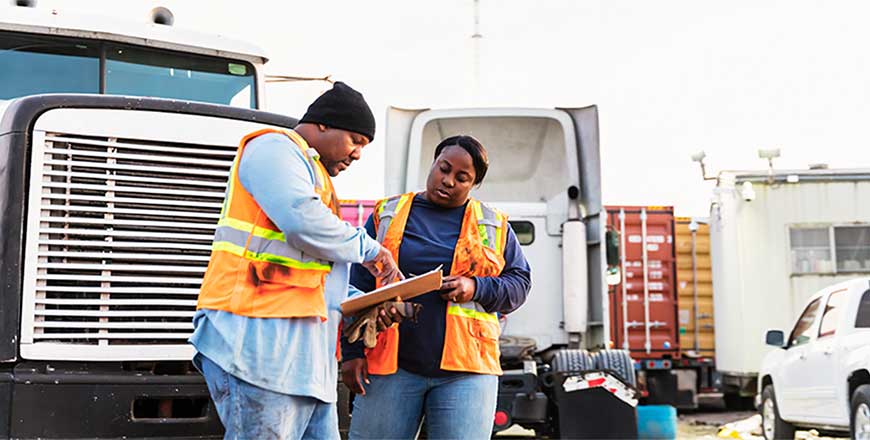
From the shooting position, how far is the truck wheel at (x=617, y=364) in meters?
9.55

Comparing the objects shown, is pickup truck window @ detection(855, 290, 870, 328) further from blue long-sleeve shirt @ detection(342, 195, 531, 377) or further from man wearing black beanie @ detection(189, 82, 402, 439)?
man wearing black beanie @ detection(189, 82, 402, 439)

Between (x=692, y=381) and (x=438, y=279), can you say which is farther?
(x=692, y=381)

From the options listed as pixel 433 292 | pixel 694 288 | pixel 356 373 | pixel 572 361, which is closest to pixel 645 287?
pixel 694 288

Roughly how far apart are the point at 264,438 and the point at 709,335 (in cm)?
1547

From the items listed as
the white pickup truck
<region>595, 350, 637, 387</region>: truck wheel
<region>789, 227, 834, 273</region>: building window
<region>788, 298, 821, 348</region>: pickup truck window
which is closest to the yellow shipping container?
<region>789, 227, 834, 273</region>: building window

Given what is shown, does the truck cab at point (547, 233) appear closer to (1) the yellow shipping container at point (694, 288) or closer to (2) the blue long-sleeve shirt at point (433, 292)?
(2) the blue long-sleeve shirt at point (433, 292)

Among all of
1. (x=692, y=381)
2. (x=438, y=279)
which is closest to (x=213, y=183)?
(x=438, y=279)

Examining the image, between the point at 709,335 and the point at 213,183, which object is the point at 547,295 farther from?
the point at 709,335

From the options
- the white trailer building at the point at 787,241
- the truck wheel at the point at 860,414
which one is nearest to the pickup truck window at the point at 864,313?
the truck wheel at the point at 860,414

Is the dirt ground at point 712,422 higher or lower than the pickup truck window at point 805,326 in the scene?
lower

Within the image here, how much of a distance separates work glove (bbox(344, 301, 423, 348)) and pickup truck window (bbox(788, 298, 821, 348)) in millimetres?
8160

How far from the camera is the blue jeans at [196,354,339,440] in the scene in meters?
3.13

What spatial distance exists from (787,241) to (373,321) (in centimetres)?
1355

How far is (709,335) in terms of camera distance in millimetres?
17672
